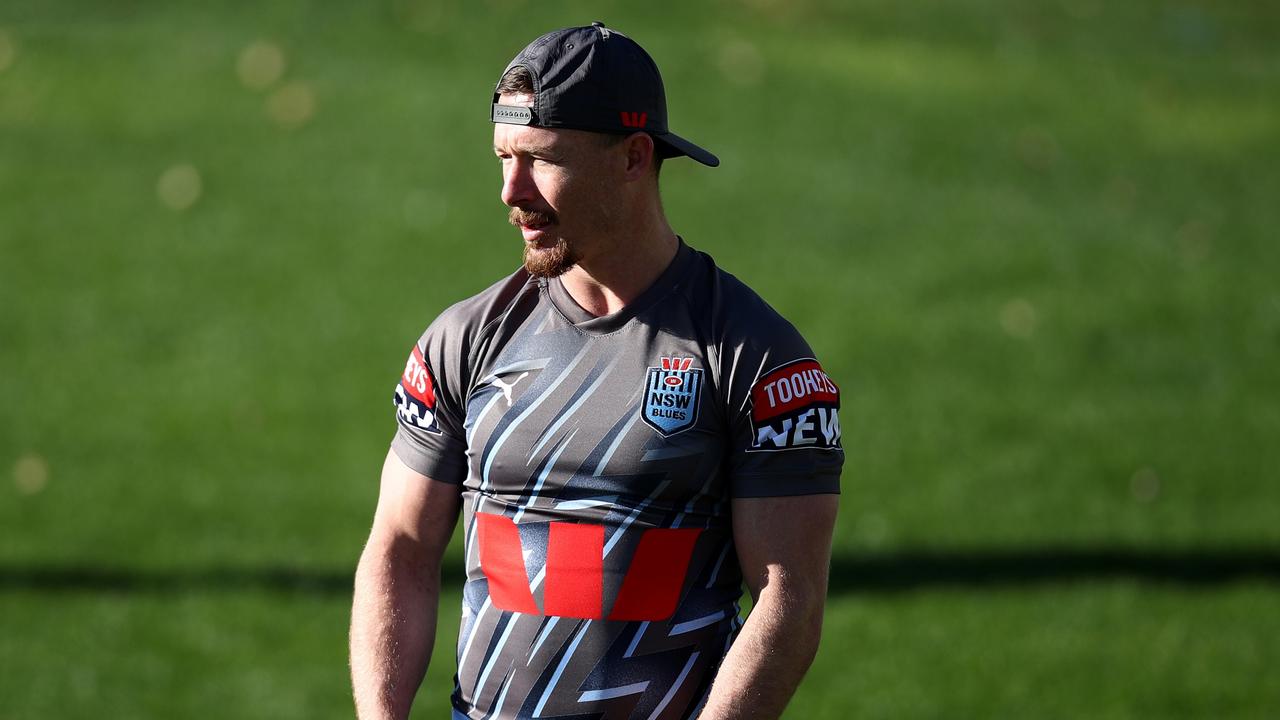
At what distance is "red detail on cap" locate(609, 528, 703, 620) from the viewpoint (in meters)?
3.32

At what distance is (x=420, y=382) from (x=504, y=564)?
1.56 feet

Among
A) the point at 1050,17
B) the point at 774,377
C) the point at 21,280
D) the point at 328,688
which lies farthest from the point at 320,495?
the point at 1050,17

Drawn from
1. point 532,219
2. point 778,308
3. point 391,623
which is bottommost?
point 778,308

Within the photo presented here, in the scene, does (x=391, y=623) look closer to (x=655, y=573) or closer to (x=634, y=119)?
(x=655, y=573)

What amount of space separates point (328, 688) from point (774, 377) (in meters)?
5.13

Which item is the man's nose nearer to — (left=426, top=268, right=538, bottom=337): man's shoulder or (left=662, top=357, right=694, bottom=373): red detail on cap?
(left=426, top=268, right=538, bottom=337): man's shoulder

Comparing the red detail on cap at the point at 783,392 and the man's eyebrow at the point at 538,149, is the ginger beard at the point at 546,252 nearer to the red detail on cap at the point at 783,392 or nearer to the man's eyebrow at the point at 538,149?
the man's eyebrow at the point at 538,149

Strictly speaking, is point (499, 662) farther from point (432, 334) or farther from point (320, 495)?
point (320, 495)

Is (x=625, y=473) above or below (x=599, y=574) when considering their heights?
above

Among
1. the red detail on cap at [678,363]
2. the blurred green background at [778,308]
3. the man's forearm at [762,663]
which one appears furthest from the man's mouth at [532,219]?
the blurred green background at [778,308]

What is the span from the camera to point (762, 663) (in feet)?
10.6

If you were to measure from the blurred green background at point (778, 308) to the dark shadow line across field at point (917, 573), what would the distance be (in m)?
0.03

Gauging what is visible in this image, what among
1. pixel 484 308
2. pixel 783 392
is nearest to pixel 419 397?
pixel 484 308

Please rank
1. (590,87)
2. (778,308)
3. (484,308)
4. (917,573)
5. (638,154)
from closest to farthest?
(590,87) < (638,154) < (484,308) < (917,573) < (778,308)
